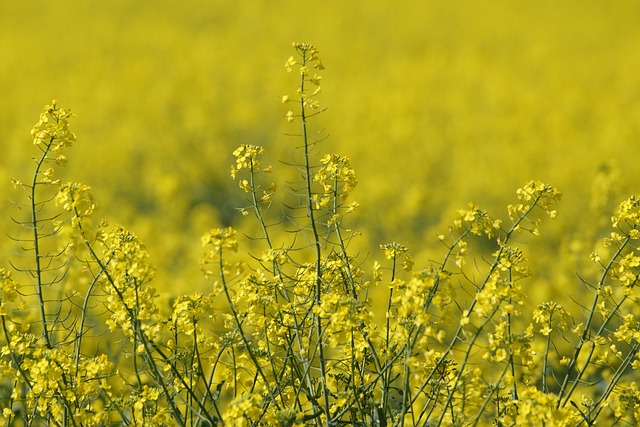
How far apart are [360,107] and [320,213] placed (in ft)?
13.0

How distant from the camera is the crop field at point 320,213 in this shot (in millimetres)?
2139

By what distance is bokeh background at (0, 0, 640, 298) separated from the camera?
354 inches

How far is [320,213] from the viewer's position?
8.88 m

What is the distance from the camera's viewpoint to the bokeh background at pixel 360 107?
898cm

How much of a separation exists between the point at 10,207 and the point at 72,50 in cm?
874

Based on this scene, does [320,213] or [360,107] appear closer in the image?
[320,213]

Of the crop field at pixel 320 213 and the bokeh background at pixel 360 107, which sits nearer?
the crop field at pixel 320 213

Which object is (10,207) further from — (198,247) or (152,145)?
(152,145)

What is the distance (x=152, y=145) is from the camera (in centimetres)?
A: 1135

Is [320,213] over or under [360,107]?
under

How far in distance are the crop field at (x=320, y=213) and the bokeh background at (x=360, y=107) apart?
6cm

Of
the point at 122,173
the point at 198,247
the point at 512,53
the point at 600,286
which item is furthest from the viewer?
the point at 512,53

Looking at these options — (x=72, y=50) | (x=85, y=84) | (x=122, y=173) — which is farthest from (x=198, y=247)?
(x=72, y=50)

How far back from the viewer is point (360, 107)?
12422mm
